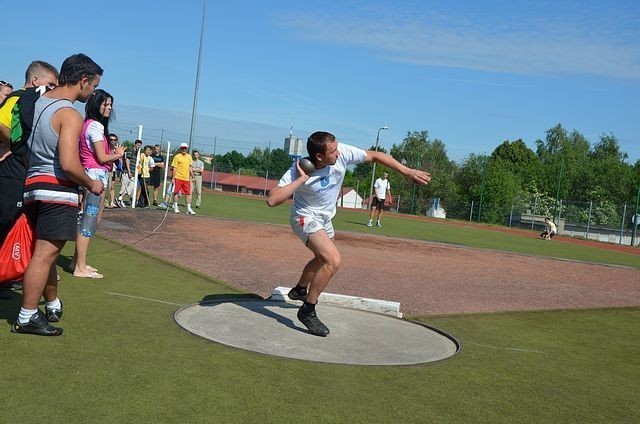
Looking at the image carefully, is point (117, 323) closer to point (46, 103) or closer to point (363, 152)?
point (46, 103)

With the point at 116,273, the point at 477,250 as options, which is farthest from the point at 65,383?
the point at 477,250

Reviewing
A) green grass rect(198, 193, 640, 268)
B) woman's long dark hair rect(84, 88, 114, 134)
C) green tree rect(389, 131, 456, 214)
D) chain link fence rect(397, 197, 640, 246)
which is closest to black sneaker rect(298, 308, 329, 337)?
woman's long dark hair rect(84, 88, 114, 134)

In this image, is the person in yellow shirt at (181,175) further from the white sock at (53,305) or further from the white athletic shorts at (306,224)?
the white sock at (53,305)

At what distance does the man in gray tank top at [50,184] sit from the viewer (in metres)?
4.92

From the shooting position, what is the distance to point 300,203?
21.3 ft

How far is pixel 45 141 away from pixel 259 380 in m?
2.41

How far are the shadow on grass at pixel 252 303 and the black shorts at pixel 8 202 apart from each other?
6.61 ft

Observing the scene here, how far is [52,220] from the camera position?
4.97 metres

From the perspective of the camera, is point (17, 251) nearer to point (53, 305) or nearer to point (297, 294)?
point (53, 305)

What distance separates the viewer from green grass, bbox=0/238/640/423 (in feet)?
12.7

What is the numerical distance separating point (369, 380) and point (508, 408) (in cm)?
99

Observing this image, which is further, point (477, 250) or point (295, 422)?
point (477, 250)

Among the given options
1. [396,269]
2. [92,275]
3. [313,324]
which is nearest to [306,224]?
[313,324]

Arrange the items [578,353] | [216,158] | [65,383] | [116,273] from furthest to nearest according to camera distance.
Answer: [216,158] < [116,273] < [578,353] < [65,383]
